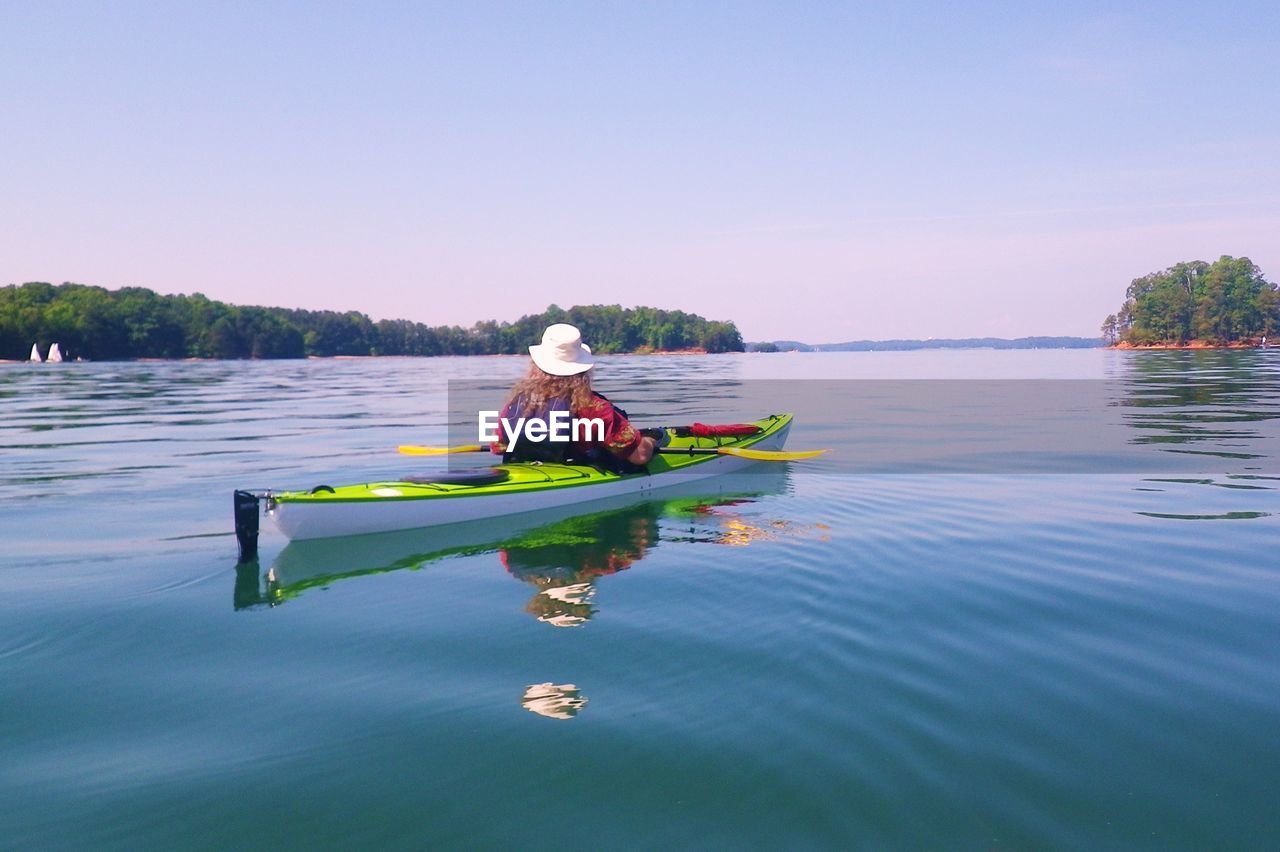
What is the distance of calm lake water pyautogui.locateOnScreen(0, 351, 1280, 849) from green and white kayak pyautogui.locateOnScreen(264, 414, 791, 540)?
22 centimetres

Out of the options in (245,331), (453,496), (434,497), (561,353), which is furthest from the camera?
(245,331)

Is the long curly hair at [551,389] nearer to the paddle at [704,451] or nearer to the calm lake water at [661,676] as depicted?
the calm lake water at [661,676]

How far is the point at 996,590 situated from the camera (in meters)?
6.03

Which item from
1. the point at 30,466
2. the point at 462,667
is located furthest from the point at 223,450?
the point at 462,667

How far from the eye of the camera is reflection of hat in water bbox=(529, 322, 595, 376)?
875 cm

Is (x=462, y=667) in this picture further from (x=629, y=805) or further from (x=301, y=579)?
(x=301, y=579)

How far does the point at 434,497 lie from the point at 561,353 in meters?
2.01

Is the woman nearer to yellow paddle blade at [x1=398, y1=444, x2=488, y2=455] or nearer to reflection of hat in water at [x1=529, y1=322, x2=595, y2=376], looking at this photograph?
reflection of hat in water at [x1=529, y1=322, x2=595, y2=376]

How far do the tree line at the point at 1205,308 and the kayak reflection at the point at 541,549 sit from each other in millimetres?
151286

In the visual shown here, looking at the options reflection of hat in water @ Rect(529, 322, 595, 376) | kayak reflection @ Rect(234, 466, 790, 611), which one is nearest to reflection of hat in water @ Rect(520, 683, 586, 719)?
kayak reflection @ Rect(234, 466, 790, 611)

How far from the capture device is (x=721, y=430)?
40.8 ft

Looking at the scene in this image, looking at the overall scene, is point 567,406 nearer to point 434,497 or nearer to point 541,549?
point 434,497

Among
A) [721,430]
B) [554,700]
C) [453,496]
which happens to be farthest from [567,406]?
[554,700]

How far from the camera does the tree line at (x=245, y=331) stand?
93500 millimetres
